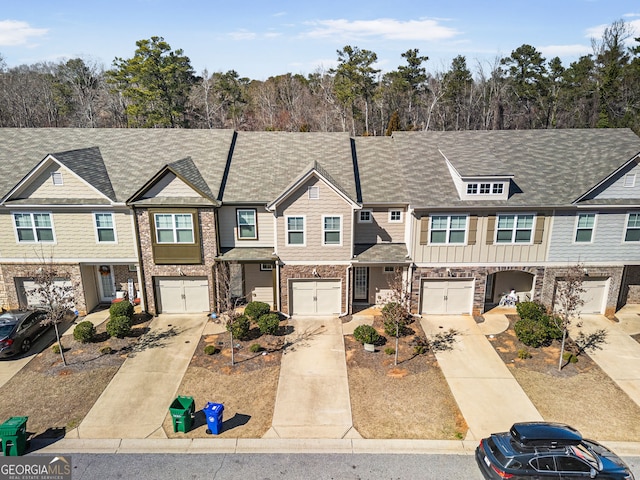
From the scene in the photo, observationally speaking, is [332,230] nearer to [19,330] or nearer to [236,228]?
[236,228]

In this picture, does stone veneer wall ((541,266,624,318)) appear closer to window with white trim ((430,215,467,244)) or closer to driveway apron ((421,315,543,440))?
driveway apron ((421,315,543,440))

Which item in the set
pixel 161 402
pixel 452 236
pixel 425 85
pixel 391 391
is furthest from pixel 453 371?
pixel 425 85

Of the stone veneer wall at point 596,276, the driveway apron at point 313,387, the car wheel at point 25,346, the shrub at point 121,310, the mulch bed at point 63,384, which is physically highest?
the stone veneer wall at point 596,276

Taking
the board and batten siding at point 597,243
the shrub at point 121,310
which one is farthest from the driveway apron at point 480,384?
the shrub at point 121,310

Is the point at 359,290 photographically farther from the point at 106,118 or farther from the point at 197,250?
the point at 106,118

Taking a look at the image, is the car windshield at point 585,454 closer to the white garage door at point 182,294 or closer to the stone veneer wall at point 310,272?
the stone veneer wall at point 310,272

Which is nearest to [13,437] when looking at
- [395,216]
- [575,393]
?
[395,216]
